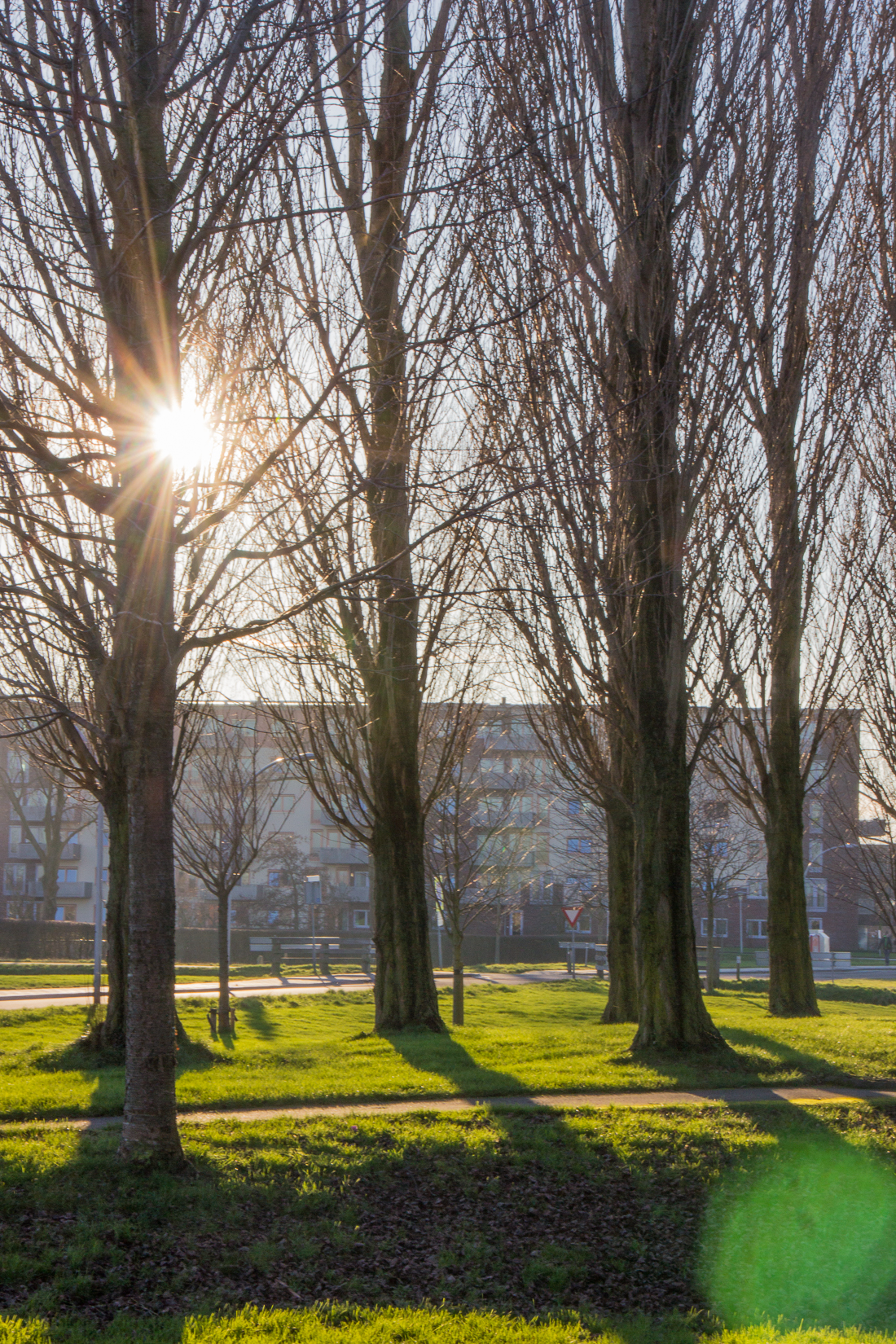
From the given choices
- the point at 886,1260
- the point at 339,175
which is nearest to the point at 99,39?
the point at 339,175

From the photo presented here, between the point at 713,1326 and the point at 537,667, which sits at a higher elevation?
the point at 537,667

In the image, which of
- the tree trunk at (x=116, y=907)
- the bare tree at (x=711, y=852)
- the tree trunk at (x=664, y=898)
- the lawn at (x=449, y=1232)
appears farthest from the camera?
the bare tree at (x=711, y=852)

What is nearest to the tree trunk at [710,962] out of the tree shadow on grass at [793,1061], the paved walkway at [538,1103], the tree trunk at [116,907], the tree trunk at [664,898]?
the tree shadow on grass at [793,1061]

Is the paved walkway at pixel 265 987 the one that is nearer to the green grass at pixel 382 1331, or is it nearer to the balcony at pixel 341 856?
the green grass at pixel 382 1331

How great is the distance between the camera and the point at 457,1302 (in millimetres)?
5328

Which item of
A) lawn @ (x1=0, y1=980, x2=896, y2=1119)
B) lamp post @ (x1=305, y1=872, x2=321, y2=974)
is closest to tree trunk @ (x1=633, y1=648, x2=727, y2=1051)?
lawn @ (x1=0, y1=980, x2=896, y2=1119)

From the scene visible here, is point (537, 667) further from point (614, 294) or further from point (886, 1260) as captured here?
point (886, 1260)

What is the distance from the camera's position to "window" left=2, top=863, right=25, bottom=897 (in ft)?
197

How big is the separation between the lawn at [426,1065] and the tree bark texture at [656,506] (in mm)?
870

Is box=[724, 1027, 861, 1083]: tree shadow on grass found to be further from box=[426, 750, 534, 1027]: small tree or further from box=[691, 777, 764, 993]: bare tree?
box=[691, 777, 764, 993]: bare tree

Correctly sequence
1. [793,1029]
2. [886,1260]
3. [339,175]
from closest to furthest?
1. [886,1260]
2. [339,175]
3. [793,1029]

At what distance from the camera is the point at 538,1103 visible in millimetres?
9102

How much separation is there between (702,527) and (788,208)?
410 centimetres

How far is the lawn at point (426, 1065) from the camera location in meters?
9.30
